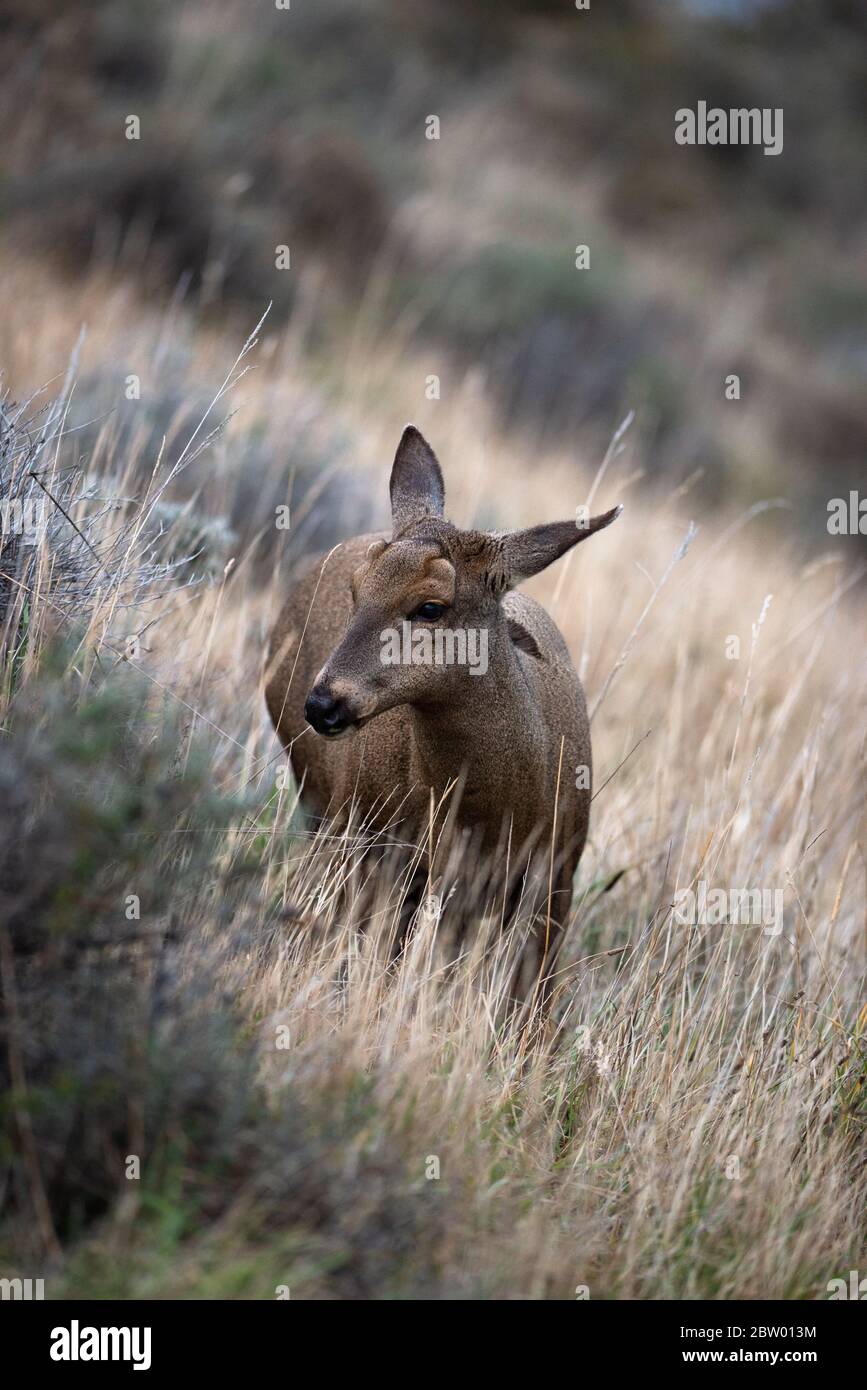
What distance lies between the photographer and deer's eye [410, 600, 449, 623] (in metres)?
4.40

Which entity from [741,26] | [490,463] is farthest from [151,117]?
[741,26]

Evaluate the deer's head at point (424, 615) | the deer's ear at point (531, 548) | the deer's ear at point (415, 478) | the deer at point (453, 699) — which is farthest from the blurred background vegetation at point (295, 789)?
the deer's ear at point (531, 548)

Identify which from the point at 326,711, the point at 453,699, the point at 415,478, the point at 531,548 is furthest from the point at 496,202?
the point at 326,711

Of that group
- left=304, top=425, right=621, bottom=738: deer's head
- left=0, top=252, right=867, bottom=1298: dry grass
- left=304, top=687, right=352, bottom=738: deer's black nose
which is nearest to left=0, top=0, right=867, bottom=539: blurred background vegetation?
left=0, top=252, right=867, bottom=1298: dry grass

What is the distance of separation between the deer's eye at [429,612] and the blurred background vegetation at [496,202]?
434 cm

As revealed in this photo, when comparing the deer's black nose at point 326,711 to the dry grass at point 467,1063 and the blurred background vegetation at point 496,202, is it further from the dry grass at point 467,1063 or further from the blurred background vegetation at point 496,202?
the blurred background vegetation at point 496,202

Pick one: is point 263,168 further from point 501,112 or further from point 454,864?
point 454,864

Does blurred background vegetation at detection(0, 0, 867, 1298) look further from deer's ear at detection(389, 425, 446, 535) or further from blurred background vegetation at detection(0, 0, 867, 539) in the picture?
deer's ear at detection(389, 425, 446, 535)

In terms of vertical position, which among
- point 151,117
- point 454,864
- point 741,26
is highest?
point 741,26

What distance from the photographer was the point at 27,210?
42.0 feet

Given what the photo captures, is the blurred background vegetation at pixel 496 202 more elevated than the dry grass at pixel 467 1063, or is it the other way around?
the blurred background vegetation at pixel 496 202

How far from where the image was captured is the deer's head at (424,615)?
4.20 meters

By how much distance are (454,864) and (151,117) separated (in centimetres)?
1289

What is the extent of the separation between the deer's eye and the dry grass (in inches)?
27.9
